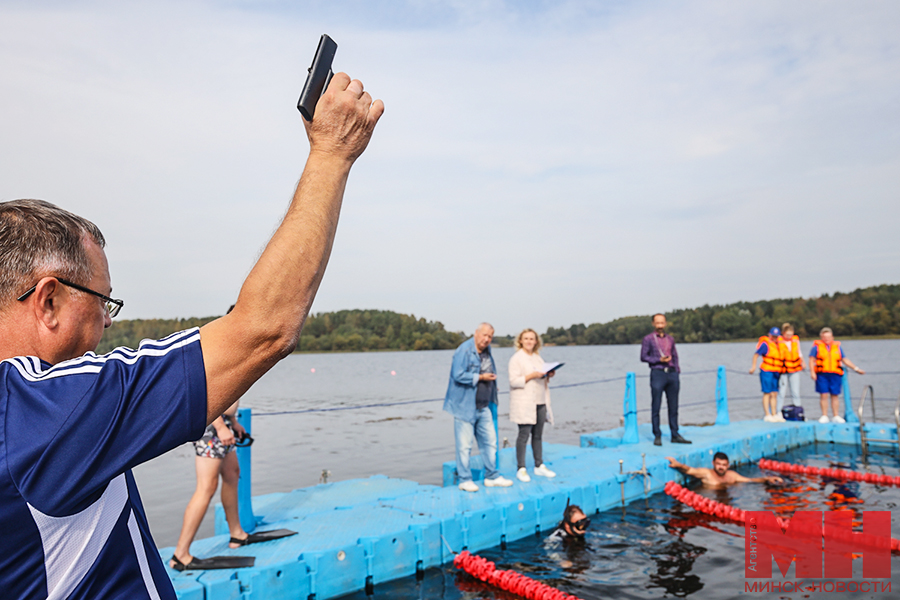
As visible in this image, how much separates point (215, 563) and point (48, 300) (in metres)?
4.67

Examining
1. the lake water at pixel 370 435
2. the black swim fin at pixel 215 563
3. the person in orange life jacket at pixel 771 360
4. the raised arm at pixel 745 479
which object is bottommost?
the lake water at pixel 370 435

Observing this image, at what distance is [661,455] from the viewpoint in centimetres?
1030

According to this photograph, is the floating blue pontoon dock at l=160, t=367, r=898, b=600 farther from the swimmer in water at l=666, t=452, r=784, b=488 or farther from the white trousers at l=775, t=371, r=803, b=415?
the white trousers at l=775, t=371, r=803, b=415

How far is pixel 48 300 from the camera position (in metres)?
1.18

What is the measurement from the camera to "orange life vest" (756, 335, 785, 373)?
13867 millimetres

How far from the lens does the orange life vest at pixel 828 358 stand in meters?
13.4

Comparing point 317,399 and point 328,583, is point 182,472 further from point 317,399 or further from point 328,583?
point 317,399

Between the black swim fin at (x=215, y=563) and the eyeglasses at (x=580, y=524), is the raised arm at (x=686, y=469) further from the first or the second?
the black swim fin at (x=215, y=563)

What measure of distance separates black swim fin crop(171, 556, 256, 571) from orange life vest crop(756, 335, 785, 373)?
1263 centimetres

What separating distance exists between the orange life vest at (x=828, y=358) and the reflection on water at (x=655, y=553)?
4095 millimetres
